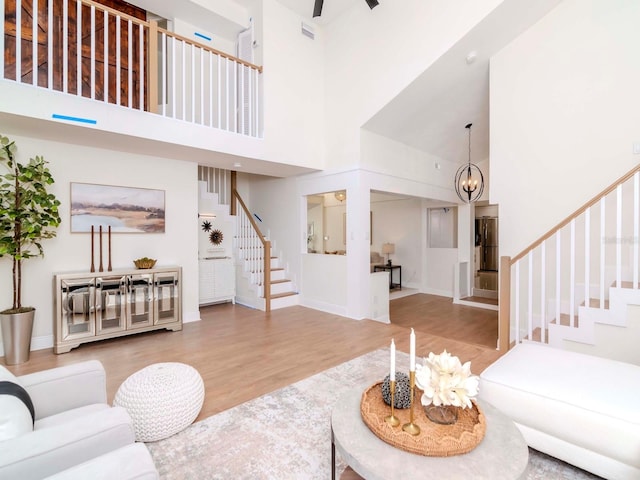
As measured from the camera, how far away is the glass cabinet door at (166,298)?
4.50 metres

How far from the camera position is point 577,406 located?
175 centimetres

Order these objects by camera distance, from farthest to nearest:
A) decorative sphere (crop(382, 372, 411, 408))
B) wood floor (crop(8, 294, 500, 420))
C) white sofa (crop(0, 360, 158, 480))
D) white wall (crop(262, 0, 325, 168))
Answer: white wall (crop(262, 0, 325, 168))
wood floor (crop(8, 294, 500, 420))
decorative sphere (crop(382, 372, 411, 408))
white sofa (crop(0, 360, 158, 480))

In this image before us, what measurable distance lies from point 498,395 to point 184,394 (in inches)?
82.0

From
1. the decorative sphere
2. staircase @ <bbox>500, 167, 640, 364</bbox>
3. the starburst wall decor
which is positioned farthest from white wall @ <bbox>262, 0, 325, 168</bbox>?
the decorative sphere

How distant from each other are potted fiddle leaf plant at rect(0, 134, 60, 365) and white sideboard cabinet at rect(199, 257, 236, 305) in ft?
8.71

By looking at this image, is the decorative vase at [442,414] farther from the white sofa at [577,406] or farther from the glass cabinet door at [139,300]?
the glass cabinet door at [139,300]

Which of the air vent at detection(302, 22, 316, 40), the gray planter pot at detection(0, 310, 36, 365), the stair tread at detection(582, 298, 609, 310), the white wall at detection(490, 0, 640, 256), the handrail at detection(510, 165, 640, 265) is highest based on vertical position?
the air vent at detection(302, 22, 316, 40)

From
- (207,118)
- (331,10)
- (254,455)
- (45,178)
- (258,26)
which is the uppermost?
(331,10)

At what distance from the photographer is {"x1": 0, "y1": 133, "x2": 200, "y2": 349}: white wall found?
12.8ft

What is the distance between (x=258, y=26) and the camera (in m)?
5.16

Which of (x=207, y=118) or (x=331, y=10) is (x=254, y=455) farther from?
(x=331, y=10)

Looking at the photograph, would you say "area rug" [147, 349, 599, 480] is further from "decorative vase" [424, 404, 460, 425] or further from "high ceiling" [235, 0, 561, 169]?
"high ceiling" [235, 0, 561, 169]

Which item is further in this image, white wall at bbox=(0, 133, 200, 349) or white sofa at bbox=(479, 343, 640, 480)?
white wall at bbox=(0, 133, 200, 349)

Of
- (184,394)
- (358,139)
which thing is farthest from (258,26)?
(184,394)
